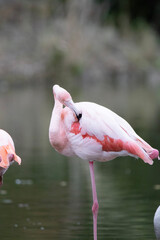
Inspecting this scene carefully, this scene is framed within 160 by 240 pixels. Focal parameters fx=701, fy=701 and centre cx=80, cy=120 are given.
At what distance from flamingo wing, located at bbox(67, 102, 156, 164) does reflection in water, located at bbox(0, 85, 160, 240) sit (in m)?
0.80

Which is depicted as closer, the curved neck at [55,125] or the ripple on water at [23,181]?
the curved neck at [55,125]

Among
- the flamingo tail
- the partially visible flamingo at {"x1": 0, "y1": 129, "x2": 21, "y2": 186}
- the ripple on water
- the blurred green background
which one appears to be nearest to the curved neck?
the partially visible flamingo at {"x1": 0, "y1": 129, "x2": 21, "y2": 186}

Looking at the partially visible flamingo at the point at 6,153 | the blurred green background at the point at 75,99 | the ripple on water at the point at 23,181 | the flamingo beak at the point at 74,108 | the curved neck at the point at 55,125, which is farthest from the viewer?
the ripple on water at the point at 23,181

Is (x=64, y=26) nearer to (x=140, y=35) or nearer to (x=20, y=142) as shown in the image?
(x=140, y=35)

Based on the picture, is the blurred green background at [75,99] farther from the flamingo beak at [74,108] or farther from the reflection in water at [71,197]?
the flamingo beak at [74,108]

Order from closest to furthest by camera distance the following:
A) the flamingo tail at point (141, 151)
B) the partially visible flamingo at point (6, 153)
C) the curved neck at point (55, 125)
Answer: the flamingo tail at point (141, 151), the partially visible flamingo at point (6, 153), the curved neck at point (55, 125)

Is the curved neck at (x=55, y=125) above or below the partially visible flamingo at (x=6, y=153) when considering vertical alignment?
above

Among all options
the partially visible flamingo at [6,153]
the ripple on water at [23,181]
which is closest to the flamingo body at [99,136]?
the partially visible flamingo at [6,153]

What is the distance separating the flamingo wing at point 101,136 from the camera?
6.09m

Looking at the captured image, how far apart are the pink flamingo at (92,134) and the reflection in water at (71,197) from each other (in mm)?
620

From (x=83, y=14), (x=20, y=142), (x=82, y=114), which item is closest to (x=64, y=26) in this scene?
(x=83, y=14)

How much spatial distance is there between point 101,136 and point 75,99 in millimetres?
15515

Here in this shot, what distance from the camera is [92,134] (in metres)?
6.18

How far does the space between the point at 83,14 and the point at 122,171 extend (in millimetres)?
26854
